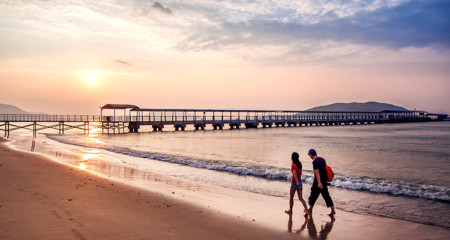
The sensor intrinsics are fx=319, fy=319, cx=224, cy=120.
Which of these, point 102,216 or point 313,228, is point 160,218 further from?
point 313,228

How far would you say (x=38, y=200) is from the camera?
23.5 ft

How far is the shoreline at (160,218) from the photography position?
223 inches

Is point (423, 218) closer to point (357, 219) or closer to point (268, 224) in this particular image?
point (357, 219)

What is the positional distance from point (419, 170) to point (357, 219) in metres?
11.3

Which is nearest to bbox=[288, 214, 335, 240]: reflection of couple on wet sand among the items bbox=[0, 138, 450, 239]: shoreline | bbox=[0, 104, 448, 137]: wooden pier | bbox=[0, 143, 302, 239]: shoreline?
bbox=[0, 138, 450, 239]: shoreline

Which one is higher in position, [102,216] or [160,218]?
[102,216]

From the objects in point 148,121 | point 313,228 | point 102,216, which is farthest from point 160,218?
point 148,121

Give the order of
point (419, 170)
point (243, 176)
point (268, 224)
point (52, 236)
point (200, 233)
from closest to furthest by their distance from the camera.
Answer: point (52, 236) < point (200, 233) < point (268, 224) < point (243, 176) < point (419, 170)

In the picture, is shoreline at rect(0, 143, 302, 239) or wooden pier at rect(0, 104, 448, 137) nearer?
shoreline at rect(0, 143, 302, 239)

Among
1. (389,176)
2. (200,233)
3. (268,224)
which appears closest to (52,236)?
(200,233)

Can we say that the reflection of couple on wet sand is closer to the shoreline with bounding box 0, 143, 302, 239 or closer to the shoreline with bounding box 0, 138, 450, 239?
the shoreline with bounding box 0, 138, 450, 239

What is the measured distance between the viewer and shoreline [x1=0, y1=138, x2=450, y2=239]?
223 inches

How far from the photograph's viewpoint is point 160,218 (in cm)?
662

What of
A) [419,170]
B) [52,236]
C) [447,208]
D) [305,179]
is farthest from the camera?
[419,170]
